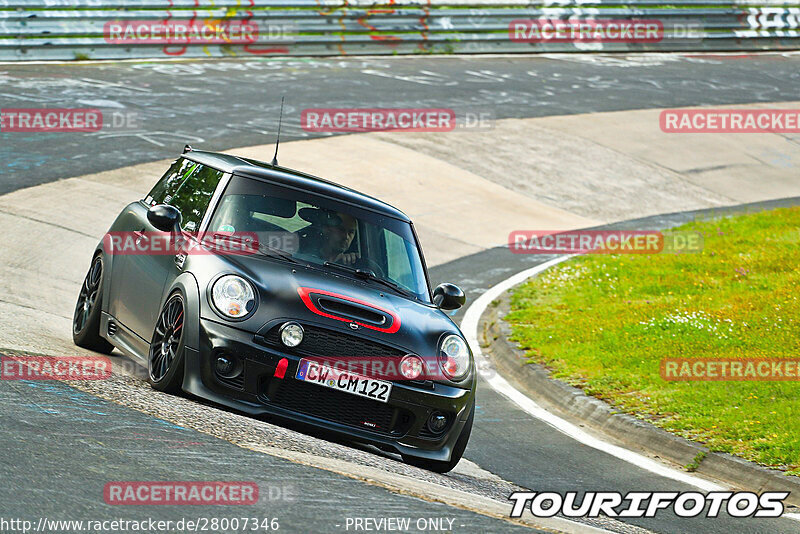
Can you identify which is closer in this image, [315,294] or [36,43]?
[315,294]

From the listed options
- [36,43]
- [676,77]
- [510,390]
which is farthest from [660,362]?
[676,77]

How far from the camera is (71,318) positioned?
9586mm

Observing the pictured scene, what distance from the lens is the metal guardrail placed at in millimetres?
21953

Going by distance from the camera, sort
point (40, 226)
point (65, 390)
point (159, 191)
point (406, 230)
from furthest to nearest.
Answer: point (40, 226)
point (159, 191)
point (406, 230)
point (65, 390)

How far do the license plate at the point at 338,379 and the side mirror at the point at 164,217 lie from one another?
1620 millimetres

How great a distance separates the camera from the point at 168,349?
259 inches

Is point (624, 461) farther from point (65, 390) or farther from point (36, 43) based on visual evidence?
point (36, 43)

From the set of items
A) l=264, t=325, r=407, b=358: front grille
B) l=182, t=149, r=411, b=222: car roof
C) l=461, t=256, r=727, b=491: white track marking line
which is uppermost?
l=182, t=149, r=411, b=222: car roof

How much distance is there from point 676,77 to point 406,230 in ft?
68.9

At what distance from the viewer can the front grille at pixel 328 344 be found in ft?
20.3

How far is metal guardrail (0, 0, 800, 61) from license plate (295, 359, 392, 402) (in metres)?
17.4

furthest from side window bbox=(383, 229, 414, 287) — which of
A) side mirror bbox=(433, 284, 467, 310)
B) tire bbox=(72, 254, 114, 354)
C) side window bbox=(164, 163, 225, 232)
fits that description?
tire bbox=(72, 254, 114, 354)

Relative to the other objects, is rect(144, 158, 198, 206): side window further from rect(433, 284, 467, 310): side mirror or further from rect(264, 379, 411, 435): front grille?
rect(264, 379, 411, 435): front grille

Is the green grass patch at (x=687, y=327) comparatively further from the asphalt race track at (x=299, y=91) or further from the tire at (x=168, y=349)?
the asphalt race track at (x=299, y=91)
